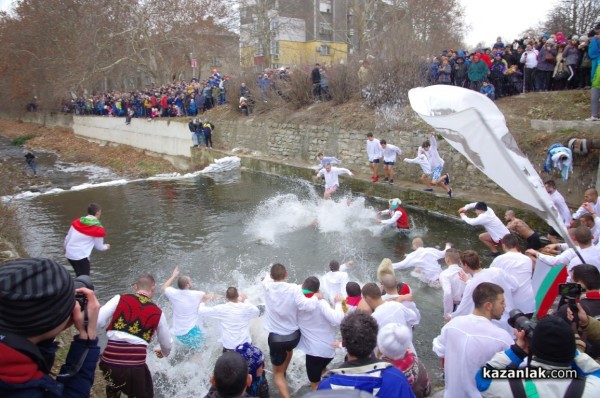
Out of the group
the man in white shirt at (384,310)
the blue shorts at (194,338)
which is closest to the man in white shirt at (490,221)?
the man in white shirt at (384,310)

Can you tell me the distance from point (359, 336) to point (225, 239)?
833 centimetres

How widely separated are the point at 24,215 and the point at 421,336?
523 inches

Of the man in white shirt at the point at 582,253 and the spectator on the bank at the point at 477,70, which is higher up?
the spectator on the bank at the point at 477,70

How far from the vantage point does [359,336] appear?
2.66 metres

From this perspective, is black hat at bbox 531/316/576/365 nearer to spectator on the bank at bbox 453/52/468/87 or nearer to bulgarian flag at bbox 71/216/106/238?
bulgarian flag at bbox 71/216/106/238

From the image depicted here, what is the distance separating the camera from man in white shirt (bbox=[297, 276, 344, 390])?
180 inches

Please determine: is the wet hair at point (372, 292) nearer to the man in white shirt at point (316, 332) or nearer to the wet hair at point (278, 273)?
the man in white shirt at point (316, 332)

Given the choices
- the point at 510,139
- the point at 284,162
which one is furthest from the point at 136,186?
the point at 510,139

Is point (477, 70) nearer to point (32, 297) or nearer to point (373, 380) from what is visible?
point (373, 380)

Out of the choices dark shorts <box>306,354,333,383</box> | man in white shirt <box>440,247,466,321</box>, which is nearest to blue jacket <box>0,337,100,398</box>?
dark shorts <box>306,354,333,383</box>

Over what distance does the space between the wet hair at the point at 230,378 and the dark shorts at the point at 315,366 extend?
2239 millimetres

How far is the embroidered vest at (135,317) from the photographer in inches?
150

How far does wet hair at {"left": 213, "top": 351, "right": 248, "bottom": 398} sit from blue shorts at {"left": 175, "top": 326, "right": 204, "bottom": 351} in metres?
3.12

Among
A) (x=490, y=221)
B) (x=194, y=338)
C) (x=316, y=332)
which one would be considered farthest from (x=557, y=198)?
(x=194, y=338)
